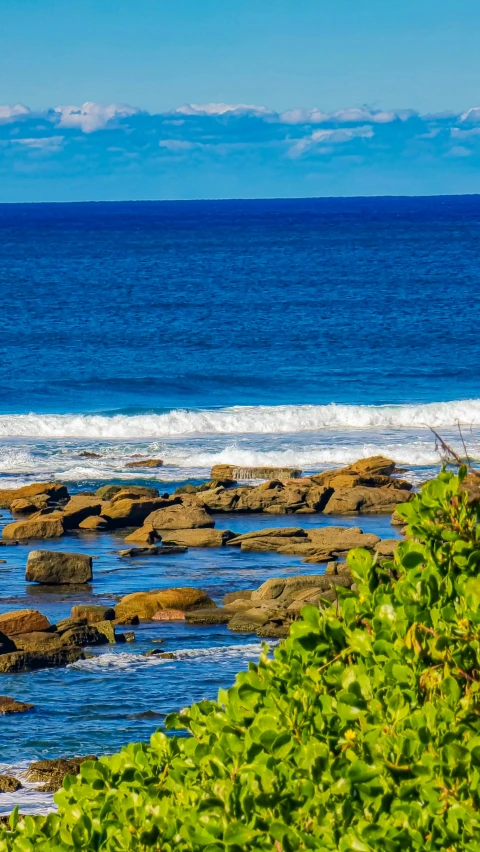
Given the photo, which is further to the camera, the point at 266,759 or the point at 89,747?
the point at 89,747

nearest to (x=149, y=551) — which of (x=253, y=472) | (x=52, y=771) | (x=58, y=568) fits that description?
(x=58, y=568)

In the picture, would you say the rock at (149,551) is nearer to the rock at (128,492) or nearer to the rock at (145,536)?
the rock at (145,536)

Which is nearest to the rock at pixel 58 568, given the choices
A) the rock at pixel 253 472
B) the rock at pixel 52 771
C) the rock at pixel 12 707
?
the rock at pixel 12 707

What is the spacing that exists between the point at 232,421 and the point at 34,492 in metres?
13.5

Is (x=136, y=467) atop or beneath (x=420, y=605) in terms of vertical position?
beneath

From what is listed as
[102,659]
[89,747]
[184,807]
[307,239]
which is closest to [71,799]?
[184,807]

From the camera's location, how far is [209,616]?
760 inches

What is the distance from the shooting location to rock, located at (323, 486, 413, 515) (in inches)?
1110

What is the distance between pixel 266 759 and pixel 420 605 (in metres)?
0.83

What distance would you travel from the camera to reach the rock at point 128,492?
94.9ft

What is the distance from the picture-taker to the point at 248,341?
6309 cm

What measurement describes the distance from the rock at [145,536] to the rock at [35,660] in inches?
329

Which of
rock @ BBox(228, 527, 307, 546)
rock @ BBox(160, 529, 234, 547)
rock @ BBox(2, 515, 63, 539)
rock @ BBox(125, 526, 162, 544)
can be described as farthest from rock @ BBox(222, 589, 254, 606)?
rock @ BBox(2, 515, 63, 539)

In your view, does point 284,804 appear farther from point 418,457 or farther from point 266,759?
point 418,457
